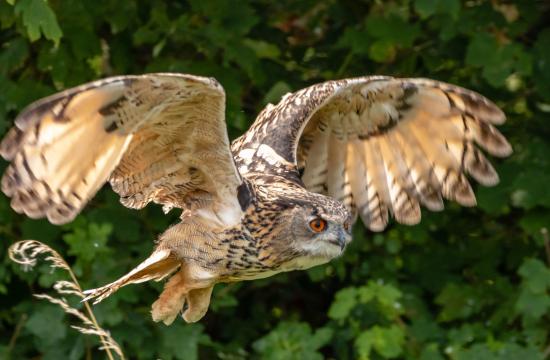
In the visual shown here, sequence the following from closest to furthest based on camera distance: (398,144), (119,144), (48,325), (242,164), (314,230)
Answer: (119,144) → (314,230) → (242,164) → (398,144) → (48,325)

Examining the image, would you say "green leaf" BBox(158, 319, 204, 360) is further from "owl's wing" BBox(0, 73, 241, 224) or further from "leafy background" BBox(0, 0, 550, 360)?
"owl's wing" BBox(0, 73, 241, 224)

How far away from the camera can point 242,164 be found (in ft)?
18.7

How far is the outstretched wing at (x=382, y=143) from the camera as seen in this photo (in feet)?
18.5

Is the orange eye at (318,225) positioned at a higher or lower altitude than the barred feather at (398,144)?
higher

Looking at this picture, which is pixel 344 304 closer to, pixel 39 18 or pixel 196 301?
pixel 196 301

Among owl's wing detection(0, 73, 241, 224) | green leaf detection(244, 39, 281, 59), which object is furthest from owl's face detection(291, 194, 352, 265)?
green leaf detection(244, 39, 281, 59)

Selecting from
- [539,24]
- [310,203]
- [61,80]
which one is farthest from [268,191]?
[539,24]

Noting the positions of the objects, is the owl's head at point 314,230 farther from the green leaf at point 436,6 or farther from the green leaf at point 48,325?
the green leaf at point 48,325

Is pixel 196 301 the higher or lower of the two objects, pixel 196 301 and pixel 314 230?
the lower

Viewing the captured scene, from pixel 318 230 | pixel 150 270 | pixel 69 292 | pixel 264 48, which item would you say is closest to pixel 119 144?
pixel 69 292

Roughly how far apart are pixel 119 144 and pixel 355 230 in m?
3.09

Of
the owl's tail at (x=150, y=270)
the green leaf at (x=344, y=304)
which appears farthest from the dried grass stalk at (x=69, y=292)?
the green leaf at (x=344, y=304)

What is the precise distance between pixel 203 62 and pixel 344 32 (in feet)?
2.56

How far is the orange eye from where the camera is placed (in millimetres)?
5223
